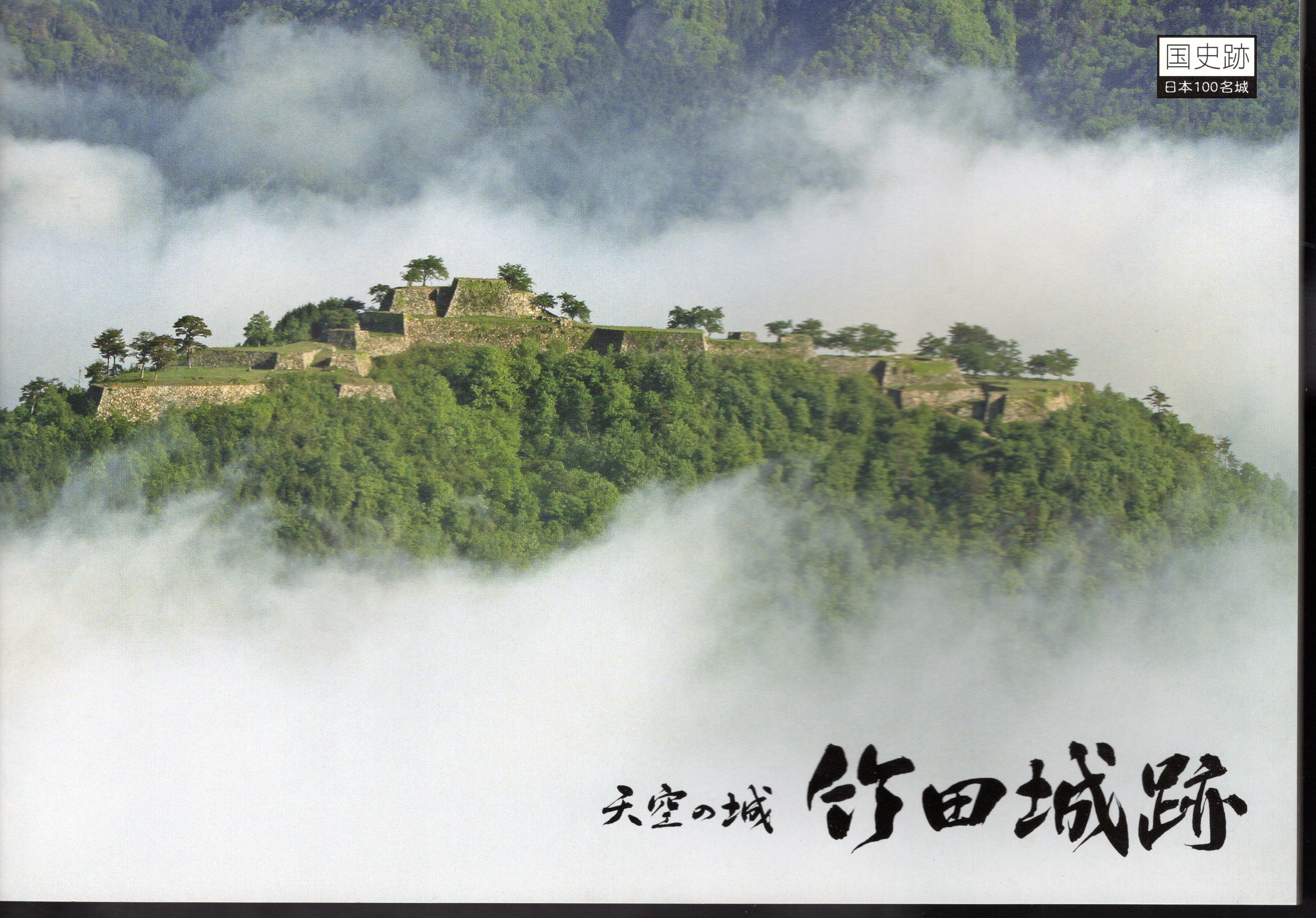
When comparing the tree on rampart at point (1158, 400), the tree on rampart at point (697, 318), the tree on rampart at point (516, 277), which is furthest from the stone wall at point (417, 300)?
the tree on rampart at point (1158, 400)

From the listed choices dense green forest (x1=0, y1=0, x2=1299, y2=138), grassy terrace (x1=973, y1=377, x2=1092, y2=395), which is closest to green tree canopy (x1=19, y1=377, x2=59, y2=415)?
dense green forest (x1=0, y1=0, x2=1299, y2=138)

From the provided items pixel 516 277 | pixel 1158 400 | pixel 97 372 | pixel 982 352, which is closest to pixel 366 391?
pixel 516 277

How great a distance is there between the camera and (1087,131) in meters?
3.83

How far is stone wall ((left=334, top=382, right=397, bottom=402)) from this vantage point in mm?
3885

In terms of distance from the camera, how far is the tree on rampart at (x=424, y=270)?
383cm

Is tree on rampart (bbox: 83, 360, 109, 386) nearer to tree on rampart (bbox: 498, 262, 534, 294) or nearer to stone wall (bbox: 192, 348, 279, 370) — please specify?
stone wall (bbox: 192, 348, 279, 370)

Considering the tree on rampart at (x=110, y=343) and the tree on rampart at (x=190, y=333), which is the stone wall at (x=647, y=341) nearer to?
the tree on rampart at (x=190, y=333)

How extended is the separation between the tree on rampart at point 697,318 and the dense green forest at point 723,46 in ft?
2.60

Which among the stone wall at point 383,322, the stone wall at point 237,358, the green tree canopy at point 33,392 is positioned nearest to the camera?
the green tree canopy at point 33,392

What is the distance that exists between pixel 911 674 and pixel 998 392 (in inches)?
45.6

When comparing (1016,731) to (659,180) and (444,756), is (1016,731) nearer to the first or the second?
(444,756)

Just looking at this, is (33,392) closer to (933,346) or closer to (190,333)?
(190,333)

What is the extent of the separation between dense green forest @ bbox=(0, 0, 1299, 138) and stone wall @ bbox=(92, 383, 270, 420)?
1190 mm

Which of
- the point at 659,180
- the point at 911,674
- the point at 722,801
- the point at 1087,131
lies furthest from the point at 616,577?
the point at 1087,131
